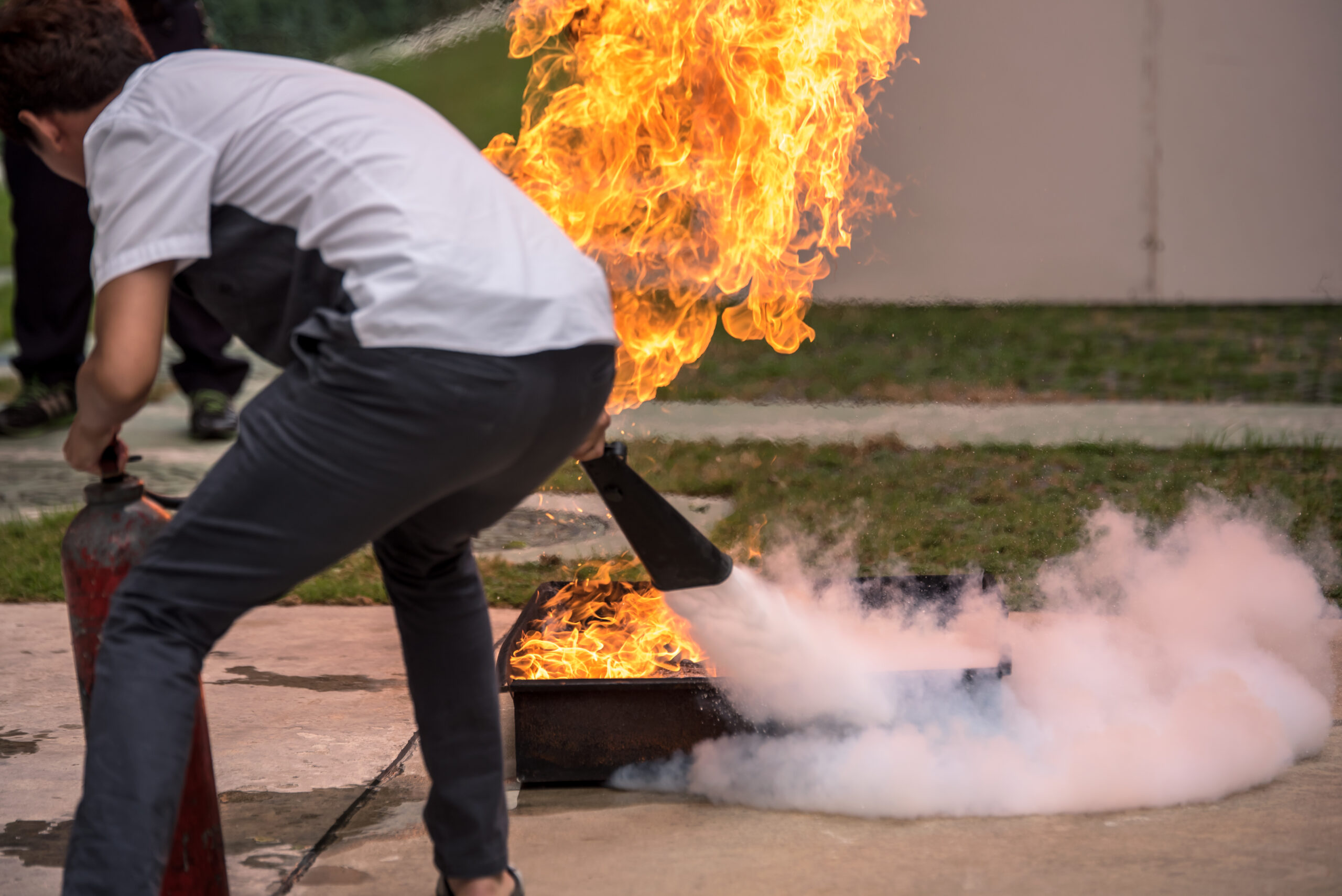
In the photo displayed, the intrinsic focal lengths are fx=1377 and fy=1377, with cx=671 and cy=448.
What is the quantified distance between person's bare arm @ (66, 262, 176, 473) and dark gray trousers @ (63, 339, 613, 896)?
0.15 m

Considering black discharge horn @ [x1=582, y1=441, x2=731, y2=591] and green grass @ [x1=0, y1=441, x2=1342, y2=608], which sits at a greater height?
black discharge horn @ [x1=582, y1=441, x2=731, y2=591]

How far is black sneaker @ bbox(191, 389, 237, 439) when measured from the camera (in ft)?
19.4

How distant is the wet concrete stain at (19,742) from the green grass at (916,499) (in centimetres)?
A: 106

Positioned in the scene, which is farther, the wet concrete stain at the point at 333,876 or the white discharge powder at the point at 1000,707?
the white discharge powder at the point at 1000,707

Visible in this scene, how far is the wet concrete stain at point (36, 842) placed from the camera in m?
2.44

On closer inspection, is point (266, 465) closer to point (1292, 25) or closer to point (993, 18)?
point (993, 18)

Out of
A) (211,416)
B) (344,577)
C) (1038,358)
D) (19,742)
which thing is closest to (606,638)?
(19,742)

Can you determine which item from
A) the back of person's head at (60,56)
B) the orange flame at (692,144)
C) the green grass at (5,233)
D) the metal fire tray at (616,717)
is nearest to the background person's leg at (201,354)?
the orange flame at (692,144)

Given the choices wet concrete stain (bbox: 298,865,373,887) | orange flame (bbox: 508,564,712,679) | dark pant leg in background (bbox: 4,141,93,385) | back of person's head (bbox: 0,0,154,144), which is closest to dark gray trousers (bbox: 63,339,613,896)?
back of person's head (bbox: 0,0,154,144)

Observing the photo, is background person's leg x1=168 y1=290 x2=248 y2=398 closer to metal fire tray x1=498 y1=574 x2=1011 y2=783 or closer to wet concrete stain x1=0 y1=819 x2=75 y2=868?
wet concrete stain x1=0 y1=819 x2=75 y2=868

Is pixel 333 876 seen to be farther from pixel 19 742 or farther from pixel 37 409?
pixel 37 409

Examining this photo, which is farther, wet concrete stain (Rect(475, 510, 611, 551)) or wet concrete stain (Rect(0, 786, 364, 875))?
wet concrete stain (Rect(475, 510, 611, 551))

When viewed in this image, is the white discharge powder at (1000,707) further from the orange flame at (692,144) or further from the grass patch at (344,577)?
the grass patch at (344,577)

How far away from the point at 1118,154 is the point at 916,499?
4.72 m
